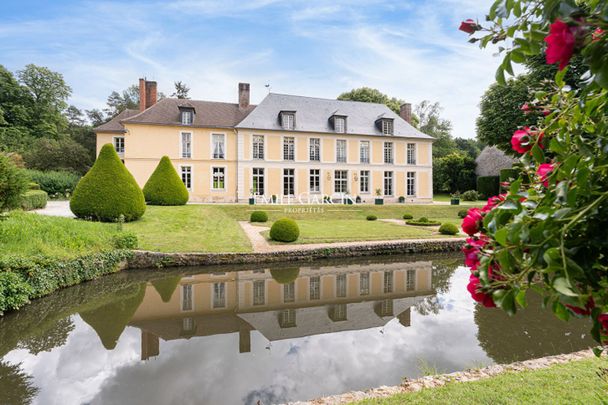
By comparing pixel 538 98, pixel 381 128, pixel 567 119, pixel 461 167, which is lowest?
pixel 567 119

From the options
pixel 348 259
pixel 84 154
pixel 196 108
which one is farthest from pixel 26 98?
pixel 348 259

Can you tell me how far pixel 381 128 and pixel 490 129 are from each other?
685cm

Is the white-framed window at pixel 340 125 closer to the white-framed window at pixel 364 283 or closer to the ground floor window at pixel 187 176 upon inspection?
the ground floor window at pixel 187 176

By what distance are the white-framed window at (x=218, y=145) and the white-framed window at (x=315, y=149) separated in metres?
5.69

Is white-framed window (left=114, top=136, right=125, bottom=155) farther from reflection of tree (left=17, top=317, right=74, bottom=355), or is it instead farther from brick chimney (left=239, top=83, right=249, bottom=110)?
reflection of tree (left=17, top=317, right=74, bottom=355)

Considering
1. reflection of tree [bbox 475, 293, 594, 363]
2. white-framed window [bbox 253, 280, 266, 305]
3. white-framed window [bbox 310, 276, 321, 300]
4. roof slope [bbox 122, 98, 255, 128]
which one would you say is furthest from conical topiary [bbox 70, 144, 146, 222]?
reflection of tree [bbox 475, 293, 594, 363]

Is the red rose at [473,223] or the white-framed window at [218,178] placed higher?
the white-framed window at [218,178]

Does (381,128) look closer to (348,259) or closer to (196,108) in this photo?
(196,108)

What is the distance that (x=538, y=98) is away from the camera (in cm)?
123

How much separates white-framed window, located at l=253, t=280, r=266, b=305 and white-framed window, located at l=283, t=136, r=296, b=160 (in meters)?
14.6

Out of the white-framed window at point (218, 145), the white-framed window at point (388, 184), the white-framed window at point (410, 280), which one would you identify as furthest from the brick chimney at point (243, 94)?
the white-framed window at point (410, 280)

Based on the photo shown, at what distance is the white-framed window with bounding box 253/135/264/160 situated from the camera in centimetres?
2067

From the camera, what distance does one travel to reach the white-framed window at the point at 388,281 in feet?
22.8

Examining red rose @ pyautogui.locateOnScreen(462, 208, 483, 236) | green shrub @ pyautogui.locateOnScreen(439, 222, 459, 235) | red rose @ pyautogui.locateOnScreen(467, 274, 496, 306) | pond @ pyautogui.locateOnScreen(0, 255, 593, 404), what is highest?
red rose @ pyautogui.locateOnScreen(462, 208, 483, 236)
